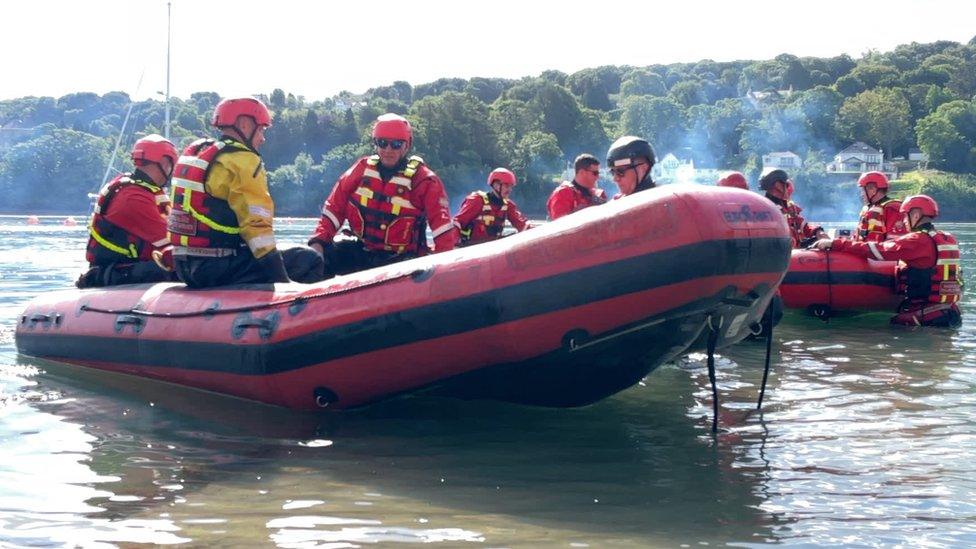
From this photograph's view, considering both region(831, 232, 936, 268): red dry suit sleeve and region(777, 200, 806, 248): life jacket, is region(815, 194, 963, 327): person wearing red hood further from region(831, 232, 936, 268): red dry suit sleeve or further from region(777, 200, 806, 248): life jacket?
region(777, 200, 806, 248): life jacket

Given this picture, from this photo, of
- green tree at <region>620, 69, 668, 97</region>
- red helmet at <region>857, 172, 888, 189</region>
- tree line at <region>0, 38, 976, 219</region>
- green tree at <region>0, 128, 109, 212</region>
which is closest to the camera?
red helmet at <region>857, 172, 888, 189</region>

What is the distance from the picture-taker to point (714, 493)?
15.4 ft

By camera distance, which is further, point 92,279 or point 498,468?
point 92,279

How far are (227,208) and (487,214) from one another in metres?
4.67

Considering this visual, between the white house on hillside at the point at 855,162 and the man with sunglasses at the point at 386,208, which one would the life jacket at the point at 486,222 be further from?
the white house on hillside at the point at 855,162

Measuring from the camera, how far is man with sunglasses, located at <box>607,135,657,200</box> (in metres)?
6.10

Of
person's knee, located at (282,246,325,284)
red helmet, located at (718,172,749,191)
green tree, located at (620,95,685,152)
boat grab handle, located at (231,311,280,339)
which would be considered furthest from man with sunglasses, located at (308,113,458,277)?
green tree, located at (620,95,685,152)

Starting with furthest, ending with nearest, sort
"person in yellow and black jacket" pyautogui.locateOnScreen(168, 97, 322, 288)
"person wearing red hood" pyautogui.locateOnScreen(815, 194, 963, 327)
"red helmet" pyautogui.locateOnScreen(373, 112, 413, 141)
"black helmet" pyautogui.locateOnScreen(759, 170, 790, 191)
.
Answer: "black helmet" pyautogui.locateOnScreen(759, 170, 790, 191) → "person wearing red hood" pyautogui.locateOnScreen(815, 194, 963, 327) → "red helmet" pyautogui.locateOnScreen(373, 112, 413, 141) → "person in yellow and black jacket" pyautogui.locateOnScreen(168, 97, 322, 288)

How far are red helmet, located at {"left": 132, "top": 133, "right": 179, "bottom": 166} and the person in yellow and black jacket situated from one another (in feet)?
3.65

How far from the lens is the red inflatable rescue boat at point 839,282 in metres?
11.0

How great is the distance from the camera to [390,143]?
7.48 meters

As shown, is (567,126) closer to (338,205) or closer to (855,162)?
(855,162)

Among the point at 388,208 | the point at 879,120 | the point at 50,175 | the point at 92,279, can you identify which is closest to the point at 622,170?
the point at 388,208

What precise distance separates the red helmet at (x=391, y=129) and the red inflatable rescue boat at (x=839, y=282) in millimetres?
4909
